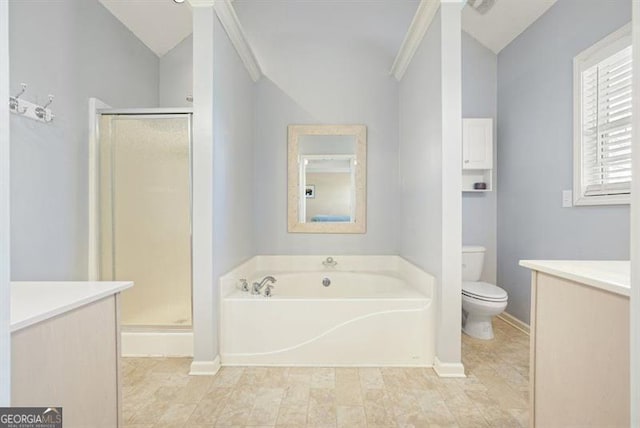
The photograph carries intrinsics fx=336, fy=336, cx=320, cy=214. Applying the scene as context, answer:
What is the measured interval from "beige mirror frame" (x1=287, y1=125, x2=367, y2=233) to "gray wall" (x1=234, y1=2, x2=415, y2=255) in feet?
0.19

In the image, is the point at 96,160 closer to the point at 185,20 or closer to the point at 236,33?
the point at 236,33

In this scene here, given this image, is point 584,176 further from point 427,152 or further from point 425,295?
point 425,295

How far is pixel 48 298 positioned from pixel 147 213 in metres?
1.66

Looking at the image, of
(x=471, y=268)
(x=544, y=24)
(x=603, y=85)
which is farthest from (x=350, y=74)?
(x=471, y=268)

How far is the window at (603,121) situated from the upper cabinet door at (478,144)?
83cm

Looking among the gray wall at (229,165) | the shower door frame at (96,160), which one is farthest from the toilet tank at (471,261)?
the shower door frame at (96,160)

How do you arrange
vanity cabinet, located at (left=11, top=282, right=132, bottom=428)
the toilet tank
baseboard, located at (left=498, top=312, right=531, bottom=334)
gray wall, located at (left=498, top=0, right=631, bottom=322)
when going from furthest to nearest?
the toilet tank < baseboard, located at (left=498, top=312, right=531, bottom=334) < gray wall, located at (left=498, top=0, right=631, bottom=322) < vanity cabinet, located at (left=11, top=282, right=132, bottom=428)

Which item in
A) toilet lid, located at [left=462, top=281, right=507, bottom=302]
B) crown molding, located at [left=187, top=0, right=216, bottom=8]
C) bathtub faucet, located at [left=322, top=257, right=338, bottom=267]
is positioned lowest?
toilet lid, located at [left=462, top=281, right=507, bottom=302]

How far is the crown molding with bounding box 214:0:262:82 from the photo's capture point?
2285mm

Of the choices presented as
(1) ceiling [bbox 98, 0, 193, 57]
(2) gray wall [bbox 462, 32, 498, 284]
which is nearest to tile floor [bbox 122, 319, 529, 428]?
(2) gray wall [bbox 462, 32, 498, 284]

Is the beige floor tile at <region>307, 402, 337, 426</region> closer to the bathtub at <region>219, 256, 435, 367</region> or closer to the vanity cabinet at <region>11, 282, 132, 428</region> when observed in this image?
the bathtub at <region>219, 256, 435, 367</region>

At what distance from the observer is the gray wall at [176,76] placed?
339 centimetres

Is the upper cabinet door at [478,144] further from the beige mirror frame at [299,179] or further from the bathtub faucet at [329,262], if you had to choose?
the bathtub faucet at [329,262]

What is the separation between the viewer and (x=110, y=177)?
2.59 meters
